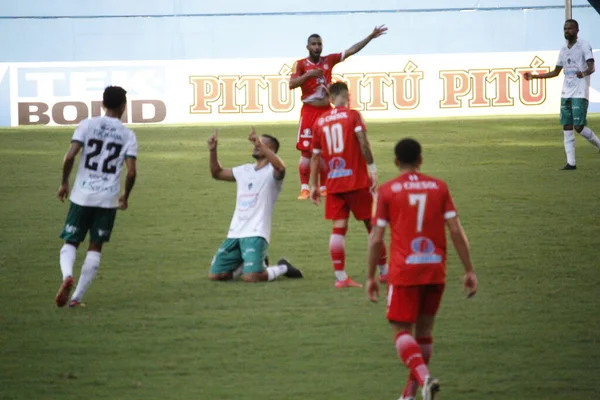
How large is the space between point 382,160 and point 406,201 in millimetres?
15838

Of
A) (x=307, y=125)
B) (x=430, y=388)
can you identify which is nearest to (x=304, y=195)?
(x=307, y=125)

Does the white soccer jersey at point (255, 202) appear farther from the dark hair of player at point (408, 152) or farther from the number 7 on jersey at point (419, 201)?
the number 7 on jersey at point (419, 201)

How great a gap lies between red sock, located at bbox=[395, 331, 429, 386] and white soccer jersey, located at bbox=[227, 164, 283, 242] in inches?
184

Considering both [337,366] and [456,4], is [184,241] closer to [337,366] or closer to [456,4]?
[337,366]

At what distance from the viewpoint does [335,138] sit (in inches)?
458

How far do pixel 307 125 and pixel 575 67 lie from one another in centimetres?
566

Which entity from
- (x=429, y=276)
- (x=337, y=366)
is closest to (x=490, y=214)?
(x=337, y=366)

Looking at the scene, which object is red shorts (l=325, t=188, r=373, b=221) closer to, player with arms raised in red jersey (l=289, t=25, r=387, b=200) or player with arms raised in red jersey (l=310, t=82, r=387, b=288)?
player with arms raised in red jersey (l=310, t=82, r=387, b=288)

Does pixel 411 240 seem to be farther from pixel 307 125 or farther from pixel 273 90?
pixel 273 90

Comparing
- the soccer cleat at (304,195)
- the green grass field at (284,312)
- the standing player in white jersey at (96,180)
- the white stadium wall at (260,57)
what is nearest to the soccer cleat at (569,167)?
the green grass field at (284,312)

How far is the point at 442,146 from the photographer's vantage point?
25.7 m

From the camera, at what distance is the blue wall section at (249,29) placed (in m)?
39.5

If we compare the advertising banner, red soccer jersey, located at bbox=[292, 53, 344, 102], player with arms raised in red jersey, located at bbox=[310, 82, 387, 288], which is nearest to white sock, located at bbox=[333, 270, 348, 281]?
player with arms raised in red jersey, located at bbox=[310, 82, 387, 288]

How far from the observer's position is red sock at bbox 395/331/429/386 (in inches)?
284
